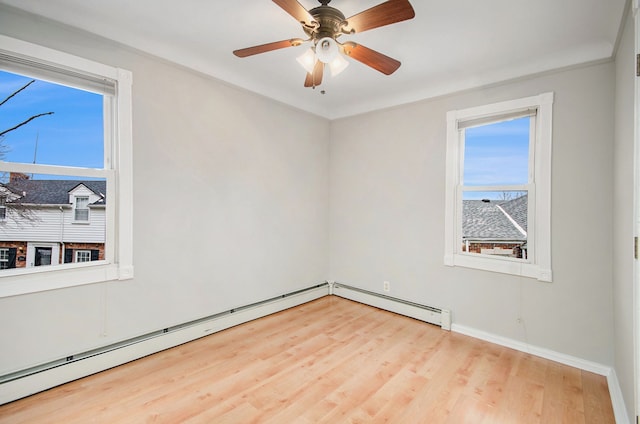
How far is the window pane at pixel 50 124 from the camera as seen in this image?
2033 millimetres

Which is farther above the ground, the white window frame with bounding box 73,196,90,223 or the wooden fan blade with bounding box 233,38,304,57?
the wooden fan blade with bounding box 233,38,304,57

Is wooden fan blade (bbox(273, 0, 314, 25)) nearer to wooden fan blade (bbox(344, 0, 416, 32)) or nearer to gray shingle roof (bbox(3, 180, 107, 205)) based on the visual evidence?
wooden fan blade (bbox(344, 0, 416, 32))

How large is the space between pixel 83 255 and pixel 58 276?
0.67ft

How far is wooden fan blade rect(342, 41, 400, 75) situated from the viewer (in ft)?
6.48

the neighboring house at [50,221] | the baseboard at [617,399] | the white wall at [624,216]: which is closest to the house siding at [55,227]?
the neighboring house at [50,221]

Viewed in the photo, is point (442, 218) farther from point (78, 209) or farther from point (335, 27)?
point (78, 209)

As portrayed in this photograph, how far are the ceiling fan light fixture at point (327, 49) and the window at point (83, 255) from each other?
7.39ft

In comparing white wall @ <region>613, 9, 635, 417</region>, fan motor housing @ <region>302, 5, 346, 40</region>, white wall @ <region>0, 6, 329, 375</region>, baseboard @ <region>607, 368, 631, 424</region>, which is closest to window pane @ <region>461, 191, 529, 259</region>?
white wall @ <region>613, 9, 635, 417</region>

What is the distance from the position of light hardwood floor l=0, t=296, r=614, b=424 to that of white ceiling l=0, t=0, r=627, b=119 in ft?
8.44

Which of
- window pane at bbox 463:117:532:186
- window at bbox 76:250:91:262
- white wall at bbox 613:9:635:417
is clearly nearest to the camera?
white wall at bbox 613:9:635:417

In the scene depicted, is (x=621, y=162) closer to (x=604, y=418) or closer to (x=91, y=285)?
(x=604, y=418)

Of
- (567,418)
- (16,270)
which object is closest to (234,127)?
(16,270)

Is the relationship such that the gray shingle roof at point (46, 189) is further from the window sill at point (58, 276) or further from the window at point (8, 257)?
the window sill at point (58, 276)

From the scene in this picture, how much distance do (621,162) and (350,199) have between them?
2.66 metres
